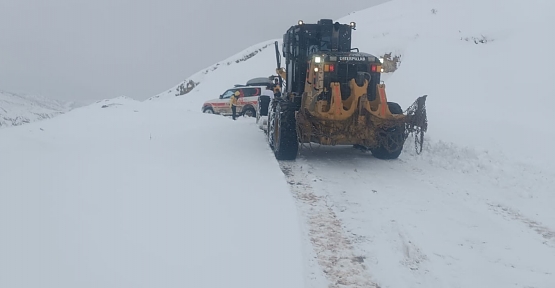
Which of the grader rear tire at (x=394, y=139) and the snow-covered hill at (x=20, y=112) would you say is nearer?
the grader rear tire at (x=394, y=139)

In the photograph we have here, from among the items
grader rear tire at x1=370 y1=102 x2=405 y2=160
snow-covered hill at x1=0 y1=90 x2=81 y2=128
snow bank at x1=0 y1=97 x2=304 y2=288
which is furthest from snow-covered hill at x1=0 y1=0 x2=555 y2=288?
snow-covered hill at x1=0 y1=90 x2=81 y2=128

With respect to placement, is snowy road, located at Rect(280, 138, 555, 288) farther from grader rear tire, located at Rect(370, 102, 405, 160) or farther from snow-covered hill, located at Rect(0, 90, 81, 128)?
snow-covered hill, located at Rect(0, 90, 81, 128)

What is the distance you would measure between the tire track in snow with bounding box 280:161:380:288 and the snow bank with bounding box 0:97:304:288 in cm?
24

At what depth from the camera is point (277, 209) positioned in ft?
19.8

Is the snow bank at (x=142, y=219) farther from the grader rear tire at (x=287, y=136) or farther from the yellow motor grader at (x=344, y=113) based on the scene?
the yellow motor grader at (x=344, y=113)

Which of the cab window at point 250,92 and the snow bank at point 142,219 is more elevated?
the cab window at point 250,92

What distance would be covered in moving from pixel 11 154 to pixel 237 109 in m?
14.7

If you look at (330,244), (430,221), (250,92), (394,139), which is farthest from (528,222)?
(250,92)

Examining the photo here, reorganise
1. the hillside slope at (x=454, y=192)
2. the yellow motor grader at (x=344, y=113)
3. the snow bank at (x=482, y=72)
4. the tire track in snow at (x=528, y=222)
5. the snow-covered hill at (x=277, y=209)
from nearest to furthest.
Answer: the snow-covered hill at (x=277, y=209), the hillside slope at (x=454, y=192), the tire track in snow at (x=528, y=222), the yellow motor grader at (x=344, y=113), the snow bank at (x=482, y=72)

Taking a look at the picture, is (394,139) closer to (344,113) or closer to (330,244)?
(344,113)

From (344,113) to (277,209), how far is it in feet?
10.7

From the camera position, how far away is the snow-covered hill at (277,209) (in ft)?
14.0

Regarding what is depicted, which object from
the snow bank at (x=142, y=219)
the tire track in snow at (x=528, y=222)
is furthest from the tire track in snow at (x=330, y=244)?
the tire track in snow at (x=528, y=222)

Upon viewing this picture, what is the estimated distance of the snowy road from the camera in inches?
180
